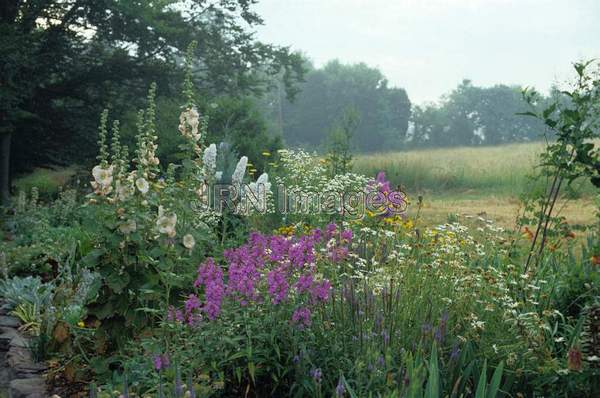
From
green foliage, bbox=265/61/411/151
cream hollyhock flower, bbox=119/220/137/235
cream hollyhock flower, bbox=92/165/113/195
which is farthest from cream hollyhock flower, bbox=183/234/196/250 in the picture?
green foliage, bbox=265/61/411/151

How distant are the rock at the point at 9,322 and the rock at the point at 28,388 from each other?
126 cm

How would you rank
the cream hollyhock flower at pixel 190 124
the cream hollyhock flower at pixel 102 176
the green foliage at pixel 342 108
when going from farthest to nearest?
the green foliage at pixel 342 108 → the cream hollyhock flower at pixel 190 124 → the cream hollyhock flower at pixel 102 176

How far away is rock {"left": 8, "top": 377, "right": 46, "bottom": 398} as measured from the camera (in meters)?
3.44

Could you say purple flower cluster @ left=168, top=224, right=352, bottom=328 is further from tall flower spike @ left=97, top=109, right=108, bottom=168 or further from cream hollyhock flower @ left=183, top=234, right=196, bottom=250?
tall flower spike @ left=97, top=109, right=108, bottom=168

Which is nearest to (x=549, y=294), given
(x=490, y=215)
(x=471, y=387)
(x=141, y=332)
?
(x=471, y=387)

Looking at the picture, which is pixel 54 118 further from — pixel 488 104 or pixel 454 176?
pixel 488 104

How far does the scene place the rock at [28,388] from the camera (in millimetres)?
3440

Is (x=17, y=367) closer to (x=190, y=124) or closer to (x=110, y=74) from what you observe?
(x=190, y=124)

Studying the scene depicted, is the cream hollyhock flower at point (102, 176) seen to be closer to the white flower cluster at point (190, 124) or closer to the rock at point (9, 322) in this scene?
the white flower cluster at point (190, 124)

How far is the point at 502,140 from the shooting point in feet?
136

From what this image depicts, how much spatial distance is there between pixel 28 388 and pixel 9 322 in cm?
150

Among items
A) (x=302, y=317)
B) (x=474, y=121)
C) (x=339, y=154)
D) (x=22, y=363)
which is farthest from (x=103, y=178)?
(x=474, y=121)

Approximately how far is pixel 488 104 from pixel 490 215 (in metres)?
35.5

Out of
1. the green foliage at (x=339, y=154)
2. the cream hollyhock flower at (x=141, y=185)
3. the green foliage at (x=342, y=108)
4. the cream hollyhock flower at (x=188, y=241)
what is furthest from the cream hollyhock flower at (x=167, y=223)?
the green foliage at (x=342, y=108)
